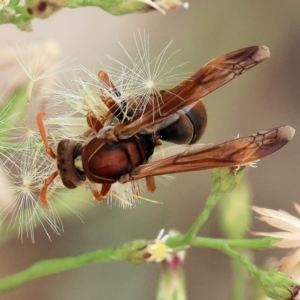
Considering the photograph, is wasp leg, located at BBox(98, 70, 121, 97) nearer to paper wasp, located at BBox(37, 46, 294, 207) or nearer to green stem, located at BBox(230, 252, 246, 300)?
paper wasp, located at BBox(37, 46, 294, 207)

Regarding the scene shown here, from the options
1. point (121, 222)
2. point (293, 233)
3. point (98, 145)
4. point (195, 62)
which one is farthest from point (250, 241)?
point (195, 62)

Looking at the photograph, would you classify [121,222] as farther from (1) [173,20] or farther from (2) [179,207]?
(1) [173,20]

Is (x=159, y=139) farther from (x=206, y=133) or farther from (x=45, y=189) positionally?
(x=206, y=133)

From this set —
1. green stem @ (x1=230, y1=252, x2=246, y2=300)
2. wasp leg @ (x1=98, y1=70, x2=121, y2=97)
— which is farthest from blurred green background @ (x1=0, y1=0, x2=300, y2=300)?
wasp leg @ (x1=98, y1=70, x2=121, y2=97)

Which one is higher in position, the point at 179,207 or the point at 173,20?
the point at 173,20

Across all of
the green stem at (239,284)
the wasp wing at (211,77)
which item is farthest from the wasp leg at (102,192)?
the green stem at (239,284)

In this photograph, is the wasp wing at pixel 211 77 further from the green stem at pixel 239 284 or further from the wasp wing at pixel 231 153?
the green stem at pixel 239 284
